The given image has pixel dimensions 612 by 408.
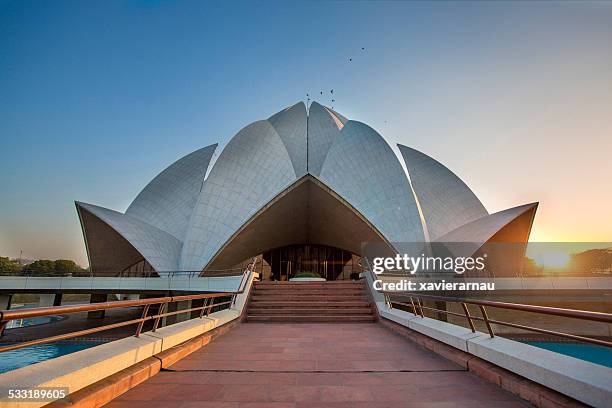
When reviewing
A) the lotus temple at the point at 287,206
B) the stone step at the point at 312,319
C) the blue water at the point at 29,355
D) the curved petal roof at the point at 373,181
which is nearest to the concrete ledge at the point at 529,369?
the stone step at the point at 312,319

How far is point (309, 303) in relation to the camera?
10.1 metres

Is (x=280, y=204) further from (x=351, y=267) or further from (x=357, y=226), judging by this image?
(x=351, y=267)

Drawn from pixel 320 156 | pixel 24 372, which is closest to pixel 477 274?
pixel 320 156

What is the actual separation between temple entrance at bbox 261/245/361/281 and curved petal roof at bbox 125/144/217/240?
25.7 feet

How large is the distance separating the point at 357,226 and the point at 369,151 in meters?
5.13

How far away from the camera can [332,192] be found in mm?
19609

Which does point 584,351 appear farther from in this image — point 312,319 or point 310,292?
point 312,319

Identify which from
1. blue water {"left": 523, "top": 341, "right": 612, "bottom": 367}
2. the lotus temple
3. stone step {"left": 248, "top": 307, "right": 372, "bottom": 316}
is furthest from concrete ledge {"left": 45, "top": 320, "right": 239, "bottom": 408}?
the lotus temple

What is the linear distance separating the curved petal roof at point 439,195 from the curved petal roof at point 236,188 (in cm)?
980

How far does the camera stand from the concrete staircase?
923cm

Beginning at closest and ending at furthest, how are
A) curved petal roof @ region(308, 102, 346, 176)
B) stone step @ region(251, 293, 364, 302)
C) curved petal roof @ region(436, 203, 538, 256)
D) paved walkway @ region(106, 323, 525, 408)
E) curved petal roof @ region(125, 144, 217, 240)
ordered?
paved walkway @ region(106, 323, 525, 408)
stone step @ region(251, 293, 364, 302)
curved petal roof @ region(436, 203, 538, 256)
curved petal roof @ region(125, 144, 217, 240)
curved petal roof @ region(308, 102, 346, 176)

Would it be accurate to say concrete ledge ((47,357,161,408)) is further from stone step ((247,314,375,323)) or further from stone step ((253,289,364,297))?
stone step ((253,289,364,297))

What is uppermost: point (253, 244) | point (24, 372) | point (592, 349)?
point (253, 244)

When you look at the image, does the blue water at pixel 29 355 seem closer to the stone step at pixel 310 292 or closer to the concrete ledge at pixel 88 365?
the concrete ledge at pixel 88 365
